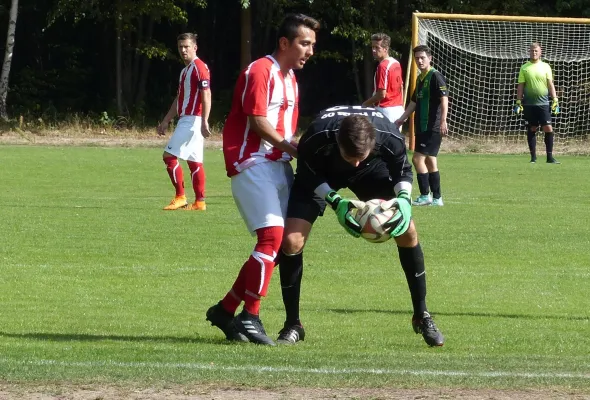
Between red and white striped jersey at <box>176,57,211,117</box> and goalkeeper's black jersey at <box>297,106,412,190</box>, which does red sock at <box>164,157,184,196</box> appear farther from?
goalkeeper's black jersey at <box>297,106,412,190</box>

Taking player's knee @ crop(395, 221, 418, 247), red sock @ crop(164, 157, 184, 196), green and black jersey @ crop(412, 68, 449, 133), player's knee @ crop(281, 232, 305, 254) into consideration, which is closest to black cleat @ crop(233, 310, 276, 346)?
player's knee @ crop(281, 232, 305, 254)

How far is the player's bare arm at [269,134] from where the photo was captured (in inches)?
281

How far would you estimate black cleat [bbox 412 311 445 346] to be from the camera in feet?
23.6

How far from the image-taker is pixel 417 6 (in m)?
37.8

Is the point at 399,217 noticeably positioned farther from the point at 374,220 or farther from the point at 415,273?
the point at 415,273

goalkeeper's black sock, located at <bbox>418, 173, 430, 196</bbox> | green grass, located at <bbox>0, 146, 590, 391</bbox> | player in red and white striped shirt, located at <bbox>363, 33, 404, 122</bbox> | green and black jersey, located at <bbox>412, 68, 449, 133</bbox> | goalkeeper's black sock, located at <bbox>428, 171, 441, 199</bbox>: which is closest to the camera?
green grass, located at <bbox>0, 146, 590, 391</bbox>

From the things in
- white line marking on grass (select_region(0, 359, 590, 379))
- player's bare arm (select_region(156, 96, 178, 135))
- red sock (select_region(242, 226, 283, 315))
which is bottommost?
player's bare arm (select_region(156, 96, 178, 135))

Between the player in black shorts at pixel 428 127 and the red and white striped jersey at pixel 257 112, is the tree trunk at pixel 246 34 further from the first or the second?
the red and white striped jersey at pixel 257 112

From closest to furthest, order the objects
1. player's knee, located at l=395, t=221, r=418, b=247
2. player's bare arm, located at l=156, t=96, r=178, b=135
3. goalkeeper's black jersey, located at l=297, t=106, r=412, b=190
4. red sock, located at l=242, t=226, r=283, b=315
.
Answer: goalkeeper's black jersey, located at l=297, t=106, r=412, b=190, red sock, located at l=242, t=226, r=283, b=315, player's knee, located at l=395, t=221, r=418, b=247, player's bare arm, located at l=156, t=96, r=178, b=135

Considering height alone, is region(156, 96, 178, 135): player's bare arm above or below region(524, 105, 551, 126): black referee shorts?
above

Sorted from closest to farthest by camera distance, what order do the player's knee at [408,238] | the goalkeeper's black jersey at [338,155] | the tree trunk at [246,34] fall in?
1. the goalkeeper's black jersey at [338,155]
2. the player's knee at [408,238]
3. the tree trunk at [246,34]

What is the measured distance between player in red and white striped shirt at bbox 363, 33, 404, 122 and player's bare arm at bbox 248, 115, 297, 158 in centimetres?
913

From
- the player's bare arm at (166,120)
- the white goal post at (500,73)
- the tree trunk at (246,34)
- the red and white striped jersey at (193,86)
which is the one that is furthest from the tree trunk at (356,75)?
the red and white striped jersey at (193,86)

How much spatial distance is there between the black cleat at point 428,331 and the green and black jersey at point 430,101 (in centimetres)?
899
